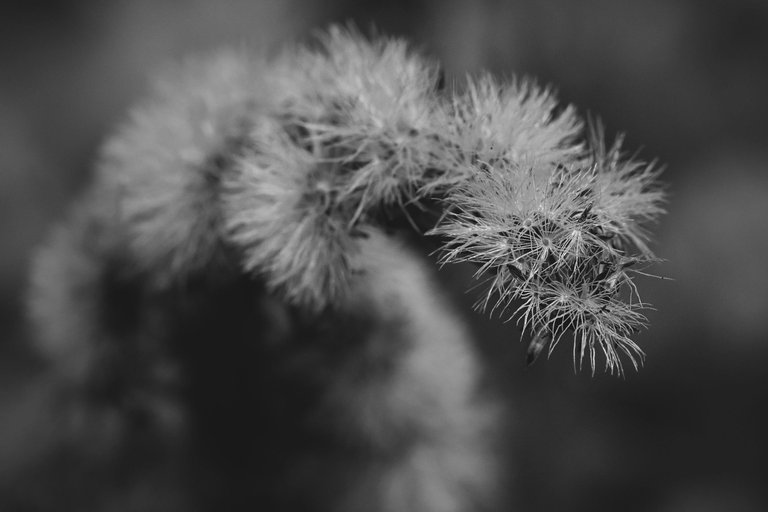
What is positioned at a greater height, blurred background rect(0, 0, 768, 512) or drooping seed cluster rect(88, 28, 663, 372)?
blurred background rect(0, 0, 768, 512)

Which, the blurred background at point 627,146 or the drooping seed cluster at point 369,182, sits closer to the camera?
the drooping seed cluster at point 369,182

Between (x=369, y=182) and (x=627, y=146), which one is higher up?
(x=627, y=146)

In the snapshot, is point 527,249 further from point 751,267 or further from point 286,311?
point 751,267

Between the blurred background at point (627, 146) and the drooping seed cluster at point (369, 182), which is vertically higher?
the blurred background at point (627, 146)

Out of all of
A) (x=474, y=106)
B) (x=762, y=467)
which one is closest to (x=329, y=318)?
(x=474, y=106)

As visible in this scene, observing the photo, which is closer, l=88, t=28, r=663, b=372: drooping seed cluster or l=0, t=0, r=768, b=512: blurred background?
l=88, t=28, r=663, b=372: drooping seed cluster

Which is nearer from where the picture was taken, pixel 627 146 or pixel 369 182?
pixel 369 182
